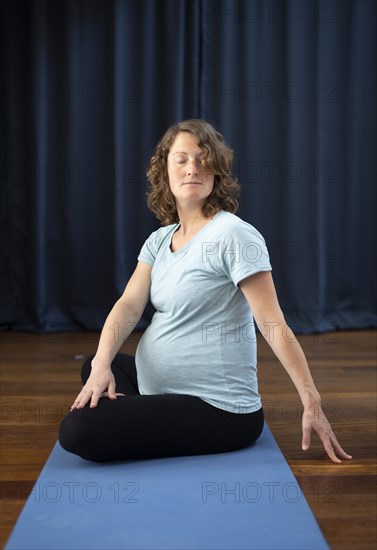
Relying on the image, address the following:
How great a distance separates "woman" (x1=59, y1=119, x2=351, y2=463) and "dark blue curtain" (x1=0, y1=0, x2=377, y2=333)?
2.06 meters

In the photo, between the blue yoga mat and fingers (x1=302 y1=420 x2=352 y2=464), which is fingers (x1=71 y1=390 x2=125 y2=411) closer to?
the blue yoga mat

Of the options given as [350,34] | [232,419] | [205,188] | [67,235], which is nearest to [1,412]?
[232,419]

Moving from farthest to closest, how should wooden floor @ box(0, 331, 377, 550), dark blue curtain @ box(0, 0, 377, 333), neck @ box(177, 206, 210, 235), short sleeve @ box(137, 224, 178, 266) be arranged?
Result: dark blue curtain @ box(0, 0, 377, 333) < short sleeve @ box(137, 224, 178, 266) < neck @ box(177, 206, 210, 235) < wooden floor @ box(0, 331, 377, 550)

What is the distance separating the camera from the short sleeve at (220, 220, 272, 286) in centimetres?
166

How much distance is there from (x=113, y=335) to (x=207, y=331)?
0.91ft

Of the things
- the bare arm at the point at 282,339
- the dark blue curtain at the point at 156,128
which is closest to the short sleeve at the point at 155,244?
the bare arm at the point at 282,339

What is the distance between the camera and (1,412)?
7.57 feet

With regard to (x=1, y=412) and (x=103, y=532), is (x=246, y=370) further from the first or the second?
(x=1, y=412)

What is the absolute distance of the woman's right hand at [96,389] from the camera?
5.60ft

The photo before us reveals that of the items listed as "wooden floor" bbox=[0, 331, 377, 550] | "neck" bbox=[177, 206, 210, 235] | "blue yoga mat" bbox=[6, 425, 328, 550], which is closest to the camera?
"blue yoga mat" bbox=[6, 425, 328, 550]

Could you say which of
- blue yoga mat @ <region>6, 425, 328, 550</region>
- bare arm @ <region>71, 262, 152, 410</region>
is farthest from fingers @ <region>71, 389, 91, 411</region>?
blue yoga mat @ <region>6, 425, 328, 550</region>

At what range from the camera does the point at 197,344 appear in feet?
5.81

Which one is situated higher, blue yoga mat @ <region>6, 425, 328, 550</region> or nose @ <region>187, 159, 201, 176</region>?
nose @ <region>187, 159, 201, 176</region>

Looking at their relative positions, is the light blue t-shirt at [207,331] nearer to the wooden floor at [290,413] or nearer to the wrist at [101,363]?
the wrist at [101,363]
